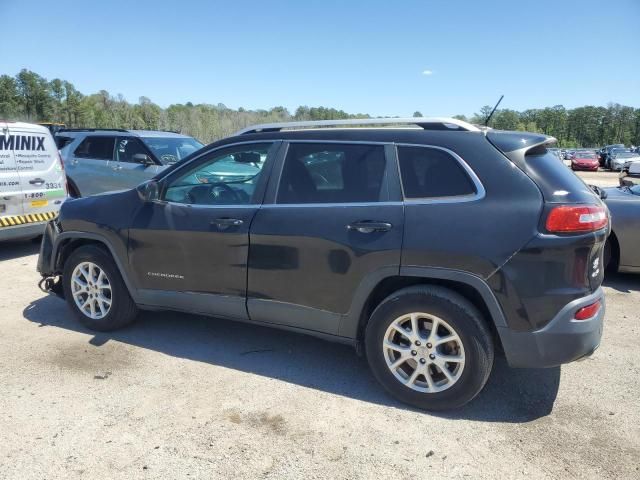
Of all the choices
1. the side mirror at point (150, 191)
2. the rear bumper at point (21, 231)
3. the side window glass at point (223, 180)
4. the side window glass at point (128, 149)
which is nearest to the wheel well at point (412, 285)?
the side window glass at point (223, 180)

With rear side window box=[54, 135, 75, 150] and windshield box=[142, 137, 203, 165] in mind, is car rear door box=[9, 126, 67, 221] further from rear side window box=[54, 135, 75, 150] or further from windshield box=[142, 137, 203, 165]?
rear side window box=[54, 135, 75, 150]

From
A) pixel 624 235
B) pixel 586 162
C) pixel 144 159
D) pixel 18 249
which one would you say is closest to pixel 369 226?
pixel 624 235

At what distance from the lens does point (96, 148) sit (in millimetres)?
9922

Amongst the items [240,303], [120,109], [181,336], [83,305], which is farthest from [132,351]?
[120,109]

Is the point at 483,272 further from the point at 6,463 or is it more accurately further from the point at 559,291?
the point at 6,463

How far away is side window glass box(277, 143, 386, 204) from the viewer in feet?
10.5

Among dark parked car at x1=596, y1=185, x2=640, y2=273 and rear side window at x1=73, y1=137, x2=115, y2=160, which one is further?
rear side window at x1=73, y1=137, x2=115, y2=160

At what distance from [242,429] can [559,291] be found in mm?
1995

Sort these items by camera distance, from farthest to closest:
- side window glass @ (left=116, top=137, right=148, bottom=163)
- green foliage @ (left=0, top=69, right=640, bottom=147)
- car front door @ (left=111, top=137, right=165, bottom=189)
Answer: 1. green foliage @ (left=0, top=69, right=640, bottom=147)
2. side window glass @ (left=116, top=137, right=148, bottom=163)
3. car front door @ (left=111, top=137, right=165, bottom=189)

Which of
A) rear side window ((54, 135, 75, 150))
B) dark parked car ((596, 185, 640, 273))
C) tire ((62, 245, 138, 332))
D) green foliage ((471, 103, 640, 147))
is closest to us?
tire ((62, 245, 138, 332))

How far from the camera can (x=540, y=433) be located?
2854 millimetres

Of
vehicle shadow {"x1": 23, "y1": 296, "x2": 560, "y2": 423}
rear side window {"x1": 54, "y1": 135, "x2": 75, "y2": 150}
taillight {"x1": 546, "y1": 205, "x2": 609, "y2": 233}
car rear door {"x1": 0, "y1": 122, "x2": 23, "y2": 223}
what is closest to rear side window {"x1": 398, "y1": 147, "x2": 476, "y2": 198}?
taillight {"x1": 546, "y1": 205, "x2": 609, "y2": 233}

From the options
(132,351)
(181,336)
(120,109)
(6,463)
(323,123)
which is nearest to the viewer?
Answer: (6,463)

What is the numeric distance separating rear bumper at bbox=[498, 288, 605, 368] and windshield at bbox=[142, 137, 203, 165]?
7.74 metres
